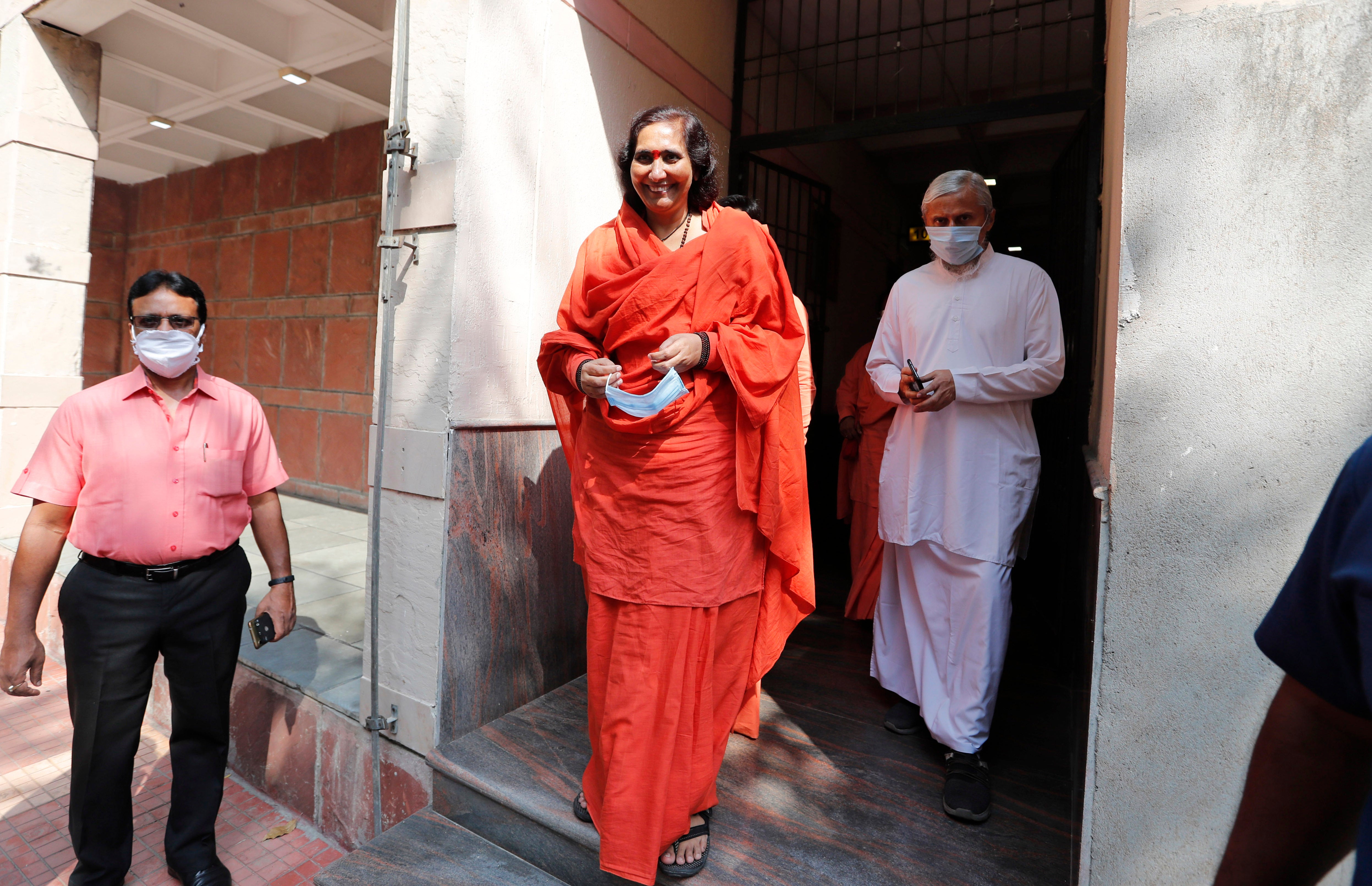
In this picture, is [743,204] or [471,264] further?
[743,204]

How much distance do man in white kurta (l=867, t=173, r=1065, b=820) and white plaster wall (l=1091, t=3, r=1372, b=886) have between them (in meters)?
0.87

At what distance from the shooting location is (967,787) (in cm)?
217

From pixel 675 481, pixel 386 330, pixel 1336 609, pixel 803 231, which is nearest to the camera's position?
pixel 1336 609

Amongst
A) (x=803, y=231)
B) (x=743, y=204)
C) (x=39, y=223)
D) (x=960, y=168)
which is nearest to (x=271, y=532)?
(x=743, y=204)

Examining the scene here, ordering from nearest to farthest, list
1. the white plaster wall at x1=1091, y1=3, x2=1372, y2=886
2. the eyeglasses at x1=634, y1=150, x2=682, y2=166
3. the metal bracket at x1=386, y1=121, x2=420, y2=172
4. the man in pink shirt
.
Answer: the white plaster wall at x1=1091, y1=3, x2=1372, y2=886, the eyeglasses at x1=634, y1=150, x2=682, y2=166, the man in pink shirt, the metal bracket at x1=386, y1=121, x2=420, y2=172

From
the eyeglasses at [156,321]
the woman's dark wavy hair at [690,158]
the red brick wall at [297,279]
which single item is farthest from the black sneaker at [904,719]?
the red brick wall at [297,279]

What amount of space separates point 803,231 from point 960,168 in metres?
3.59

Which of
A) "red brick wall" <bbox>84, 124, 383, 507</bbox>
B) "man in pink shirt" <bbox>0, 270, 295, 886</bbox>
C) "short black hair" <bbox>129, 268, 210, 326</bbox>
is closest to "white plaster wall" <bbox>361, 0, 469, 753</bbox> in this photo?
"man in pink shirt" <bbox>0, 270, 295, 886</bbox>

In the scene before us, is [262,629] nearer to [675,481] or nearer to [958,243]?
[675,481]

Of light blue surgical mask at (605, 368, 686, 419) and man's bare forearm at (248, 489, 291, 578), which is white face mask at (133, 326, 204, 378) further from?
light blue surgical mask at (605, 368, 686, 419)

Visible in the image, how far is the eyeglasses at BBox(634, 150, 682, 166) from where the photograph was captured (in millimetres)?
2066

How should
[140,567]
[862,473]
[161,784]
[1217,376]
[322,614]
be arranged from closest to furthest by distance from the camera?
[1217,376] < [140,567] < [161,784] < [322,614] < [862,473]

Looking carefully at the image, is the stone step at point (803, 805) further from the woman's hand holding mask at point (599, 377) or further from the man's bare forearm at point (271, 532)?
the woman's hand holding mask at point (599, 377)

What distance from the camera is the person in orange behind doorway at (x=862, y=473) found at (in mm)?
3549
